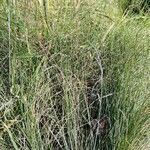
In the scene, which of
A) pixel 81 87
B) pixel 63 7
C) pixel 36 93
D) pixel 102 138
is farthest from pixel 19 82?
pixel 63 7

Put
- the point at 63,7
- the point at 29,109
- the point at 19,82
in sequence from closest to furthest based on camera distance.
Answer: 1. the point at 29,109
2. the point at 19,82
3. the point at 63,7

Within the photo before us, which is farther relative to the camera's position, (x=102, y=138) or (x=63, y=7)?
(x=63, y=7)

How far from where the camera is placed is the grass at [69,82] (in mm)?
2174

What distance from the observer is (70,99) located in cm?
222

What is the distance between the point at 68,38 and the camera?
8.52 ft

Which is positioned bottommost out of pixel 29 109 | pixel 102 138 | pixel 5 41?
pixel 102 138

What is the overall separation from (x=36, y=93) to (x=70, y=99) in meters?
0.15

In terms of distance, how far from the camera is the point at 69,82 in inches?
88.9

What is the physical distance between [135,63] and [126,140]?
459 millimetres

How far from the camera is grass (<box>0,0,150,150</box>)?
217 centimetres

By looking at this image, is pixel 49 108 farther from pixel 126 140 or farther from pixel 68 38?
pixel 68 38

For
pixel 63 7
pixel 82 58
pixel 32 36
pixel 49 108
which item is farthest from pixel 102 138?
pixel 63 7

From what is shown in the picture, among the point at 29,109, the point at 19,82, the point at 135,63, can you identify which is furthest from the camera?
the point at 135,63

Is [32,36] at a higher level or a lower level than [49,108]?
higher
